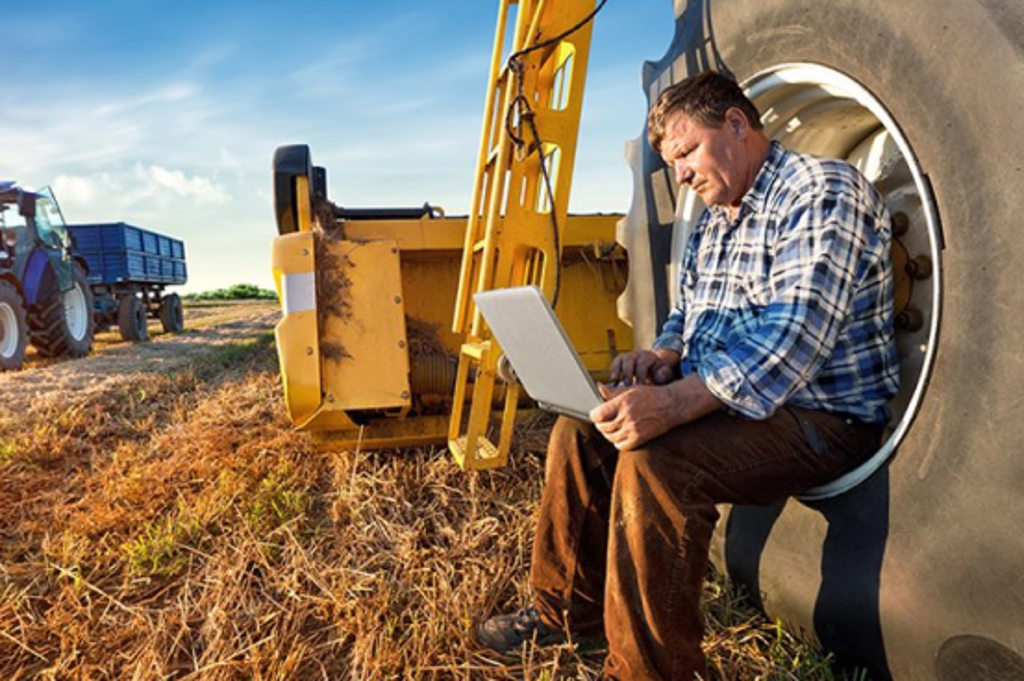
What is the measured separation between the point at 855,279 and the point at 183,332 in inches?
566

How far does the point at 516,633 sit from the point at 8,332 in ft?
27.4

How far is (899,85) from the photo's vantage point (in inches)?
58.0

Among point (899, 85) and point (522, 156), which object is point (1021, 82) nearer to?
point (899, 85)

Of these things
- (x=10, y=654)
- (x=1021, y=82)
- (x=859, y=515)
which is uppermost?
(x=1021, y=82)

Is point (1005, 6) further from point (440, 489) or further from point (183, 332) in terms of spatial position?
point (183, 332)

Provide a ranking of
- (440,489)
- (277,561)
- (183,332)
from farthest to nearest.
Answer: (183,332), (440,489), (277,561)

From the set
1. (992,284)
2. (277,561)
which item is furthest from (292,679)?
(992,284)

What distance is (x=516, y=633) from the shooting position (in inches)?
74.3

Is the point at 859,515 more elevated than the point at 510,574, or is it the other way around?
the point at 859,515

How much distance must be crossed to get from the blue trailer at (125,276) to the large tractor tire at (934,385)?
469 inches

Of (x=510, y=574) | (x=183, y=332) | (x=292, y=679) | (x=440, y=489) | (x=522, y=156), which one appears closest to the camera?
(x=292, y=679)

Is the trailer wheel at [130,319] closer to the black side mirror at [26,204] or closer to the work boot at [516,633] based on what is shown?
the black side mirror at [26,204]

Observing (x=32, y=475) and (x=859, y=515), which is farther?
(x=32, y=475)

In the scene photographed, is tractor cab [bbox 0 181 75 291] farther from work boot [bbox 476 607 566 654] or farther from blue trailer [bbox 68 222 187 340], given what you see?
work boot [bbox 476 607 566 654]
